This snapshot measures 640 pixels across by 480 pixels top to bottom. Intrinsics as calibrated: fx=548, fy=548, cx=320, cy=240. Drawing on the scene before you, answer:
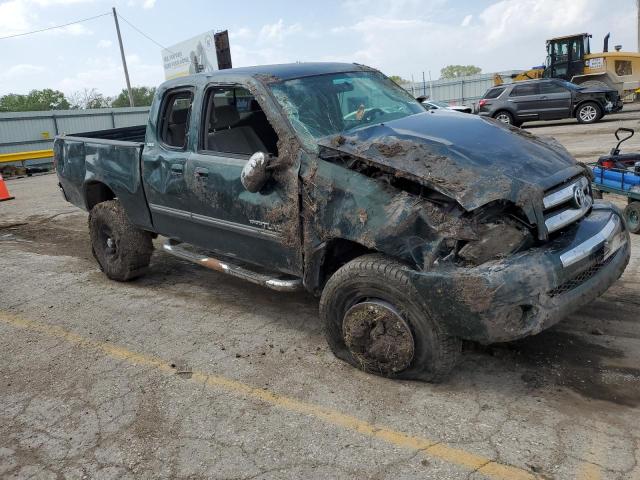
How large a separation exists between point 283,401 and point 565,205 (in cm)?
206

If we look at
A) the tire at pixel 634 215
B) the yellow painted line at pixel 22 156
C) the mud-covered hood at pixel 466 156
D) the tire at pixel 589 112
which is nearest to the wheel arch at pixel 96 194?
the mud-covered hood at pixel 466 156

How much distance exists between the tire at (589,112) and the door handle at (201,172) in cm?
1686

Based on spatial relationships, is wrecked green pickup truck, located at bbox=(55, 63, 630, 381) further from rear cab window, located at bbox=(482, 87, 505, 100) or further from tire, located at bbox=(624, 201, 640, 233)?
rear cab window, located at bbox=(482, 87, 505, 100)

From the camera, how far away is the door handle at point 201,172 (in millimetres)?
4207

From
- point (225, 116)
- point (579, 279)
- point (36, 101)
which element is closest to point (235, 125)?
point (225, 116)

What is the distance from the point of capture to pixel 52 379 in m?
3.83

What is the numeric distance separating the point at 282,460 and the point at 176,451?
592mm

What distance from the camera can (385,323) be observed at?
3.22 meters

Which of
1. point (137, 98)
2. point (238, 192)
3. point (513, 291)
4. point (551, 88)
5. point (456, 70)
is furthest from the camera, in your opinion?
point (456, 70)

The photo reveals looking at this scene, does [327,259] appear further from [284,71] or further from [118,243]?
[118,243]

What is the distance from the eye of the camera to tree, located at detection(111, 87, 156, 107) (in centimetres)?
5372

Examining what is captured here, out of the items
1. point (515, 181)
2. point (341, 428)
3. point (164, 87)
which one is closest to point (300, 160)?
point (515, 181)

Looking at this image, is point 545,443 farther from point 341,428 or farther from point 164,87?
point 164,87

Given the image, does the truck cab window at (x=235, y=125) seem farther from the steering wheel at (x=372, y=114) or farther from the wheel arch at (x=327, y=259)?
the wheel arch at (x=327, y=259)
